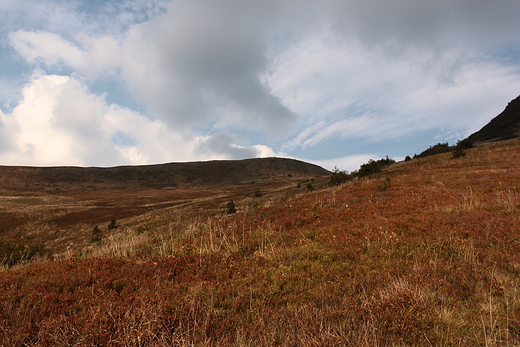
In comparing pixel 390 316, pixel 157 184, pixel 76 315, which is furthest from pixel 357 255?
pixel 157 184

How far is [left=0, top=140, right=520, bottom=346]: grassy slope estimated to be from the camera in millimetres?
3488

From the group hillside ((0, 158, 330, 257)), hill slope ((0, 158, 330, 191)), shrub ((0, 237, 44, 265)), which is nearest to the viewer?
shrub ((0, 237, 44, 265))

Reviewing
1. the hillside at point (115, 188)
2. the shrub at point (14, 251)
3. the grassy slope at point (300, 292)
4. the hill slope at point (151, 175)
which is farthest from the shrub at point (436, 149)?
the hill slope at point (151, 175)

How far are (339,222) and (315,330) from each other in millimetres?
7425

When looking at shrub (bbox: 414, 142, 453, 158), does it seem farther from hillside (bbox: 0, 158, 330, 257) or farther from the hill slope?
the hill slope

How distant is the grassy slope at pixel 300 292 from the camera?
349 centimetres

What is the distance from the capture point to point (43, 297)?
4.62m

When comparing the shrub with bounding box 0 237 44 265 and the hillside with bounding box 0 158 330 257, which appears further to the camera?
the hillside with bounding box 0 158 330 257

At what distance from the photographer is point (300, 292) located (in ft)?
16.2

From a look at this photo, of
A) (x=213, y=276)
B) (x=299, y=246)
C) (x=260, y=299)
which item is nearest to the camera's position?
(x=260, y=299)

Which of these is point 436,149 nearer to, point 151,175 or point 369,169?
point 369,169

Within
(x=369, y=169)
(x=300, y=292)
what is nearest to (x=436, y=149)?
(x=369, y=169)

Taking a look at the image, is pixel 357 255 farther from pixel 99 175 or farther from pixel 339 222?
pixel 99 175

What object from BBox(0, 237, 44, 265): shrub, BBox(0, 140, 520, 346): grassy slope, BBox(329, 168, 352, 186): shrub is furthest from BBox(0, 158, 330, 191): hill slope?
BBox(0, 140, 520, 346): grassy slope
